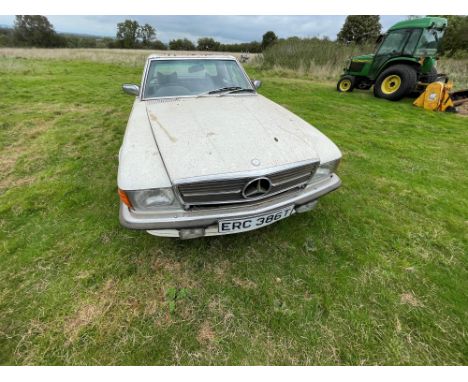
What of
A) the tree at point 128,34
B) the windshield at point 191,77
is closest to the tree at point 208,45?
the tree at point 128,34

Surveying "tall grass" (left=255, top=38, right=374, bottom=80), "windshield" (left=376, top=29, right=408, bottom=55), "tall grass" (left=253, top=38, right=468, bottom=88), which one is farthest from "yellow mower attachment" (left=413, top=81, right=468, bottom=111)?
"tall grass" (left=255, top=38, right=374, bottom=80)

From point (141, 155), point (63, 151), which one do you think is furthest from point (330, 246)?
point (63, 151)

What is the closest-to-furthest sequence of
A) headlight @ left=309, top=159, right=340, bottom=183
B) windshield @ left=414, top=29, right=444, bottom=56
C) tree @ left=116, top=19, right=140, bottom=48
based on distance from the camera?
headlight @ left=309, top=159, right=340, bottom=183 < windshield @ left=414, top=29, right=444, bottom=56 < tree @ left=116, top=19, right=140, bottom=48

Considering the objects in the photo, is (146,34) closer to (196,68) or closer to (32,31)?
(32,31)

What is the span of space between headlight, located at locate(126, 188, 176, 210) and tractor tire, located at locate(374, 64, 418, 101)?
908 cm

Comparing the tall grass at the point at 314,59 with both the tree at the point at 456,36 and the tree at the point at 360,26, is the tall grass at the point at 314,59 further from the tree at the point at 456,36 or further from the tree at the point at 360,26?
the tree at the point at 360,26

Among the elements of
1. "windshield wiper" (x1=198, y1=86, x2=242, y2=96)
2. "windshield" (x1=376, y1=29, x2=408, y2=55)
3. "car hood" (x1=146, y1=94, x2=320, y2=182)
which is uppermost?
"windshield" (x1=376, y1=29, x2=408, y2=55)

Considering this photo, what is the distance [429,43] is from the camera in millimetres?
7473

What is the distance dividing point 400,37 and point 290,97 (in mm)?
3760

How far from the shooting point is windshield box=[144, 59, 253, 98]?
291 centimetres

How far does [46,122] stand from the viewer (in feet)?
17.1

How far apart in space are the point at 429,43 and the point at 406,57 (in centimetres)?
65

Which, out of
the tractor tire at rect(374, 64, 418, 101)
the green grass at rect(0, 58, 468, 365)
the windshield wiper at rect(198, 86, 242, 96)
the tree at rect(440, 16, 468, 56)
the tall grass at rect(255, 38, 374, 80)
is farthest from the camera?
the tree at rect(440, 16, 468, 56)

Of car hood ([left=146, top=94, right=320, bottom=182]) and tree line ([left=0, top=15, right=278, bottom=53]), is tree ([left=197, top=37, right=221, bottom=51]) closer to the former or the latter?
tree line ([left=0, top=15, right=278, bottom=53])
